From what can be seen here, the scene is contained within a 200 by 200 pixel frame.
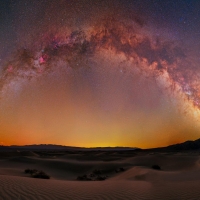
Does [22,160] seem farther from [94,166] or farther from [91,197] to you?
[91,197]

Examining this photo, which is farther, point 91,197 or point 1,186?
point 1,186


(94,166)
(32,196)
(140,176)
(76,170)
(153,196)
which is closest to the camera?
(32,196)

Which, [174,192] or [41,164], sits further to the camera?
[41,164]

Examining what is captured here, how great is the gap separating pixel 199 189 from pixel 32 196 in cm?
578

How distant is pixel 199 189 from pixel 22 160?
22.7m

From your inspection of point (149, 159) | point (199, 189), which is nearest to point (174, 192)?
point (199, 189)

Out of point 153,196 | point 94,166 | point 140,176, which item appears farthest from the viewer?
point 94,166

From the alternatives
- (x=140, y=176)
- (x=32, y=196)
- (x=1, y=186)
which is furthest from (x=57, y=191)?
(x=140, y=176)

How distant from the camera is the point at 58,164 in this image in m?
25.8

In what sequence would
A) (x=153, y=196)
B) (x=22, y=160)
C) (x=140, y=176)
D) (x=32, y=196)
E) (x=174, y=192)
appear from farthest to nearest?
(x=22, y=160) → (x=140, y=176) → (x=174, y=192) → (x=153, y=196) → (x=32, y=196)

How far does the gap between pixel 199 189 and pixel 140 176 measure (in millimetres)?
5968

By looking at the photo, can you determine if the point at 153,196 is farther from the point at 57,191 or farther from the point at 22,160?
the point at 22,160

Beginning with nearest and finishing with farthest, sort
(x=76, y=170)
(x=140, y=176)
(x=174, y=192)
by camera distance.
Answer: (x=174, y=192), (x=140, y=176), (x=76, y=170)

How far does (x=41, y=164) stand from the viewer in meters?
25.5
